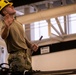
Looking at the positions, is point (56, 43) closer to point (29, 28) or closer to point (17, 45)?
point (29, 28)

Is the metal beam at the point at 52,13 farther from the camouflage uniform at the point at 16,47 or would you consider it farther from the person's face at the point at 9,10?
the person's face at the point at 9,10

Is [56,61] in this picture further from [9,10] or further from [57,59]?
[9,10]

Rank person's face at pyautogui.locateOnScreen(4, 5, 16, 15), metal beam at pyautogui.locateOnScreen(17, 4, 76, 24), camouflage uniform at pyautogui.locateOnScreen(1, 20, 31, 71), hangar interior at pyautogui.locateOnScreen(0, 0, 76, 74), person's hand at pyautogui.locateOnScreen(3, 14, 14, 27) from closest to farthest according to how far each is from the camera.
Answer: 1. person's hand at pyautogui.locateOnScreen(3, 14, 14, 27)
2. person's face at pyautogui.locateOnScreen(4, 5, 16, 15)
3. camouflage uniform at pyautogui.locateOnScreen(1, 20, 31, 71)
4. metal beam at pyautogui.locateOnScreen(17, 4, 76, 24)
5. hangar interior at pyautogui.locateOnScreen(0, 0, 76, 74)

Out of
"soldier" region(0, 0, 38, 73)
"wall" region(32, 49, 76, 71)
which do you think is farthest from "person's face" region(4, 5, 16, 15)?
"wall" region(32, 49, 76, 71)

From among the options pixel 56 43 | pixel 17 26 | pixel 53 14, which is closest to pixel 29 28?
pixel 56 43

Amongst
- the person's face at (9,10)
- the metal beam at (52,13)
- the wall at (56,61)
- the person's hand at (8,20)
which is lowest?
the wall at (56,61)

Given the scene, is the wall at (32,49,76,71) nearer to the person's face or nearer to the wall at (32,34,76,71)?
the wall at (32,34,76,71)

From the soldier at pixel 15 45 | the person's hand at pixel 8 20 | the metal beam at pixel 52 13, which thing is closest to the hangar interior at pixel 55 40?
the metal beam at pixel 52 13

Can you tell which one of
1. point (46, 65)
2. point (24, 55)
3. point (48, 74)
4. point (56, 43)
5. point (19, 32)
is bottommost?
point (46, 65)

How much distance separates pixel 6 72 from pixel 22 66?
0.19m

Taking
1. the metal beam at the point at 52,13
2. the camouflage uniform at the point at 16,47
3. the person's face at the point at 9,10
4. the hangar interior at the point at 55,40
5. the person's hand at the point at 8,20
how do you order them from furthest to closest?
the hangar interior at the point at 55,40 → the metal beam at the point at 52,13 → the camouflage uniform at the point at 16,47 → the person's face at the point at 9,10 → the person's hand at the point at 8,20

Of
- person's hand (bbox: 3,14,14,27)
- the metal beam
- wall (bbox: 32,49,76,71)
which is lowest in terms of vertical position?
wall (bbox: 32,49,76,71)

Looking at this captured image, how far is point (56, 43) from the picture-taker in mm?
7598

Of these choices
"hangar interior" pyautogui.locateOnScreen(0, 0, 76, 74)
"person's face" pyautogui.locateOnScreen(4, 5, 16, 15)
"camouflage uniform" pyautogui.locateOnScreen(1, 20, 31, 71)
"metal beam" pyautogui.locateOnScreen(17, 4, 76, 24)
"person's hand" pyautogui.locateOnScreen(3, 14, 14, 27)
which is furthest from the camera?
Answer: "hangar interior" pyautogui.locateOnScreen(0, 0, 76, 74)
